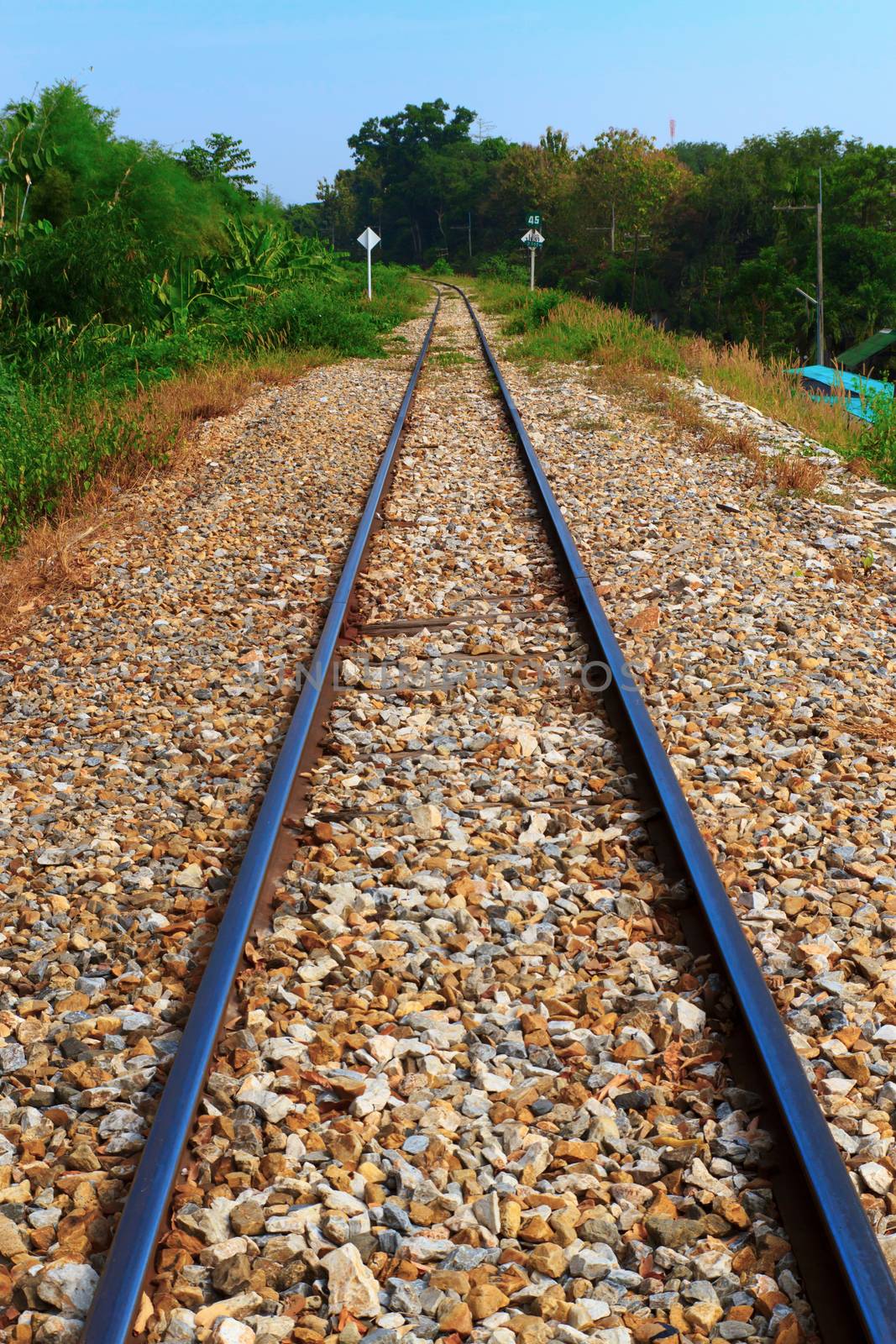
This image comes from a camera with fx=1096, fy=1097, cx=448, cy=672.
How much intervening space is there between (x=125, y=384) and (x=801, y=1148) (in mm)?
10218

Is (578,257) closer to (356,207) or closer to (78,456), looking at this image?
(356,207)

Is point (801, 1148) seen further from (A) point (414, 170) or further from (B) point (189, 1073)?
(A) point (414, 170)

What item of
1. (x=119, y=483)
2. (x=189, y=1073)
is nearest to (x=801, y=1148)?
(x=189, y=1073)

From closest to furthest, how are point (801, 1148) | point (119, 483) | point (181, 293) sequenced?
point (801, 1148), point (119, 483), point (181, 293)

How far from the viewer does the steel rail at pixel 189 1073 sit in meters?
1.93

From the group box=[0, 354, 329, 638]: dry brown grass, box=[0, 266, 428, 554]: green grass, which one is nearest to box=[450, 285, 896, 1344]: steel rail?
box=[0, 354, 329, 638]: dry brown grass

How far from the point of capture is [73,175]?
13414mm

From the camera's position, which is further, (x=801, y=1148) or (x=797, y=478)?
(x=797, y=478)

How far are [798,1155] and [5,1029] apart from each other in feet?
6.26

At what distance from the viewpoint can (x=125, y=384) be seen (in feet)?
35.5

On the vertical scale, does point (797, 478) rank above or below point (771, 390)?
below

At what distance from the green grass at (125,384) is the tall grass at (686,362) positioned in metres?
3.01

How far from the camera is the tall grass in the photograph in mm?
8945

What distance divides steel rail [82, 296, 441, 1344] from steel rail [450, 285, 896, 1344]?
47.4 inches
